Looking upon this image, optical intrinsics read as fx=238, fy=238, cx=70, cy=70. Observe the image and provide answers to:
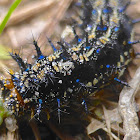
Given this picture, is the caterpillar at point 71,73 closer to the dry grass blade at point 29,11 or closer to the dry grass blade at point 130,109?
the dry grass blade at point 130,109

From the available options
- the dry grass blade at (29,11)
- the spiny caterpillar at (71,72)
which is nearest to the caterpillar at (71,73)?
the spiny caterpillar at (71,72)

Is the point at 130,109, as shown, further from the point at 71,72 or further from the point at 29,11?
the point at 29,11

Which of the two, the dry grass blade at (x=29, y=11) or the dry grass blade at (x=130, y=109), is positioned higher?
the dry grass blade at (x=29, y=11)

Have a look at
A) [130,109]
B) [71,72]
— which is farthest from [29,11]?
[130,109]

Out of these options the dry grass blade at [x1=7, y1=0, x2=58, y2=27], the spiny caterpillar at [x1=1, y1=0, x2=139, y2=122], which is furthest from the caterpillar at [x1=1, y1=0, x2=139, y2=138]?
the dry grass blade at [x1=7, y1=0, x2=58, y2=27]

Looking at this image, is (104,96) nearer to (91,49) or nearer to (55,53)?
(91,49)

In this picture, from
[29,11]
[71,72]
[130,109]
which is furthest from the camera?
[29,11]

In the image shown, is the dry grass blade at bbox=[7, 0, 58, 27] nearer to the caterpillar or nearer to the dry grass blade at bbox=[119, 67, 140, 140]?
the caterpillar

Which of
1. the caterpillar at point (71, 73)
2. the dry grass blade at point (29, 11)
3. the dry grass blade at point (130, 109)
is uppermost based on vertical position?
the dry grass blade at point (29, 11)

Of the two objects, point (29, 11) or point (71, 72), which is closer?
point (71, 72)
